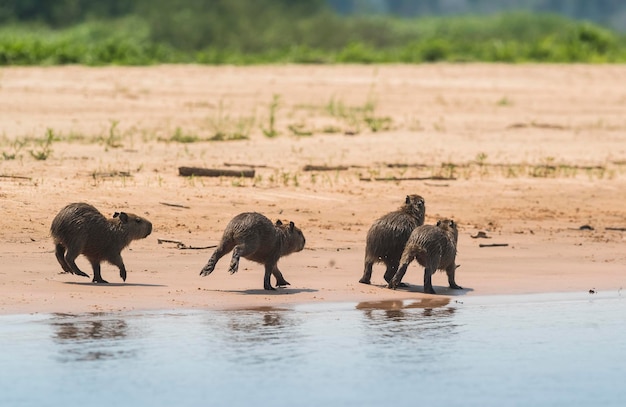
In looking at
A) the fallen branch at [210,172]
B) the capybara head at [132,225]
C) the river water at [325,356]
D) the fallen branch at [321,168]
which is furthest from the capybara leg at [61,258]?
the fallen branch at [321,168]

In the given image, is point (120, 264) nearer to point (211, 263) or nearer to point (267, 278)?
point (211, 263)

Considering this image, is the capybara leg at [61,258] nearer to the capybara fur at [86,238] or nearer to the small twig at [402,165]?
the capybara fur at [86,238]

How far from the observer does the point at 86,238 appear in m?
9.83

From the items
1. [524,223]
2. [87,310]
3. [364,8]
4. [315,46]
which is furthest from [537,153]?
[364,8]

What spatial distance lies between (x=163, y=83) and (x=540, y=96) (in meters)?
6.34

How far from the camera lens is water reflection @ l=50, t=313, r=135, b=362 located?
775 cm

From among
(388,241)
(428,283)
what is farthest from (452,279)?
(388,241)

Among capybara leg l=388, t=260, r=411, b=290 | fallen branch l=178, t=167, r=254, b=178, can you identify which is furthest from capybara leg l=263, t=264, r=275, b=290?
fallen branch l=178, t=167, r=254, b=178

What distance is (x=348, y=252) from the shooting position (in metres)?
11.5

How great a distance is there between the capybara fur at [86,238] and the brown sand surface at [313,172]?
175 millimetres

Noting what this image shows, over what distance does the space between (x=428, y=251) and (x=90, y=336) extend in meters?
2.84

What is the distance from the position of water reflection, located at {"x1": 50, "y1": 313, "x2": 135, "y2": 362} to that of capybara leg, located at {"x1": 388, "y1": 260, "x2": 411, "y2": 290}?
2.28m

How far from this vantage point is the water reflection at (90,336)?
25.4ft

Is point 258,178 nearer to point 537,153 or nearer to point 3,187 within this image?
point 3,187
